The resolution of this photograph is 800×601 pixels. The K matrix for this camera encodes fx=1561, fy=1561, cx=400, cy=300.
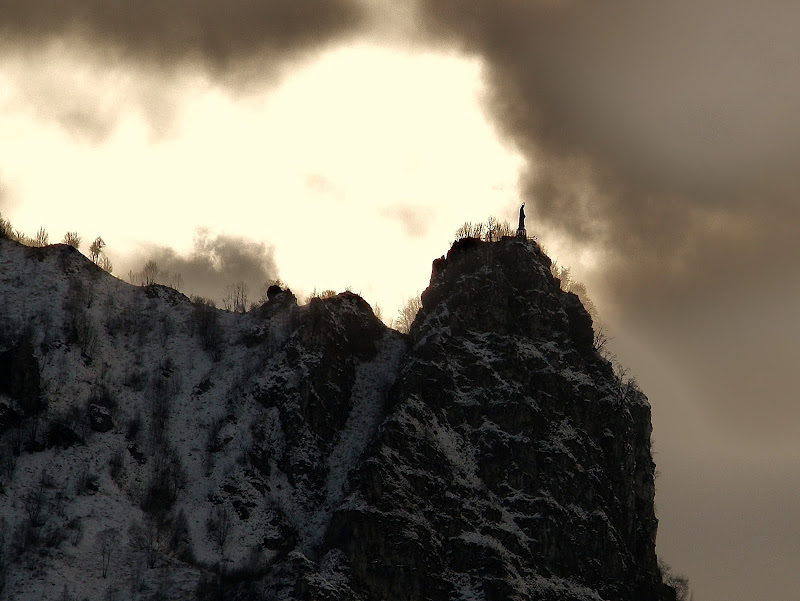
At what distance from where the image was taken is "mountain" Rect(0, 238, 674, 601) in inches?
6329

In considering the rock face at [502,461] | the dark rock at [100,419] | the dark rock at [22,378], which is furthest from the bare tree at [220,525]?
the dark rock at [22,378]

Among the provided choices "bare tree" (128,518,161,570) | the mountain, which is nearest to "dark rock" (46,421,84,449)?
the mountain

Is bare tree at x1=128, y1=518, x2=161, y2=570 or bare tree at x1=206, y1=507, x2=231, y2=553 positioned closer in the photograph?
bare tree at x1=128, y1=518, x2=161, y2=570

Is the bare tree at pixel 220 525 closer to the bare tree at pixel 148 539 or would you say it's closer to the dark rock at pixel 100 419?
the bare tree at pixel 148 539

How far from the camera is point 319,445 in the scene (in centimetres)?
17788

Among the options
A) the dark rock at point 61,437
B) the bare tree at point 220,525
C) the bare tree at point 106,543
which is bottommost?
the bare tree at point 106,543

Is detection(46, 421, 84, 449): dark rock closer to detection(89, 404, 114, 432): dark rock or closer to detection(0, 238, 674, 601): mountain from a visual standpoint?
detection(0, 238, 674, 601): mountain

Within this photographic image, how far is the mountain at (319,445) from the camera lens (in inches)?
6329

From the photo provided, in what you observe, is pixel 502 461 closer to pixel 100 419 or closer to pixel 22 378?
pixel 100 419

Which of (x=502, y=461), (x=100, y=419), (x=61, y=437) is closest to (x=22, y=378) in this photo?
(x=61, y=437)

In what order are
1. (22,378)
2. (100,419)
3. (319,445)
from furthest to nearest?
1. (319,445)
2. (100,419)
3. (22,378)

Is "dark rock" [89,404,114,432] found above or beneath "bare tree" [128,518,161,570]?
above

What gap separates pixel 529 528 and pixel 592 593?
9.67 metres

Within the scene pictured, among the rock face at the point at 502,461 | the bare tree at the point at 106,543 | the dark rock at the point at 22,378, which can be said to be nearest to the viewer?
the bare tree at the point at 106,543
